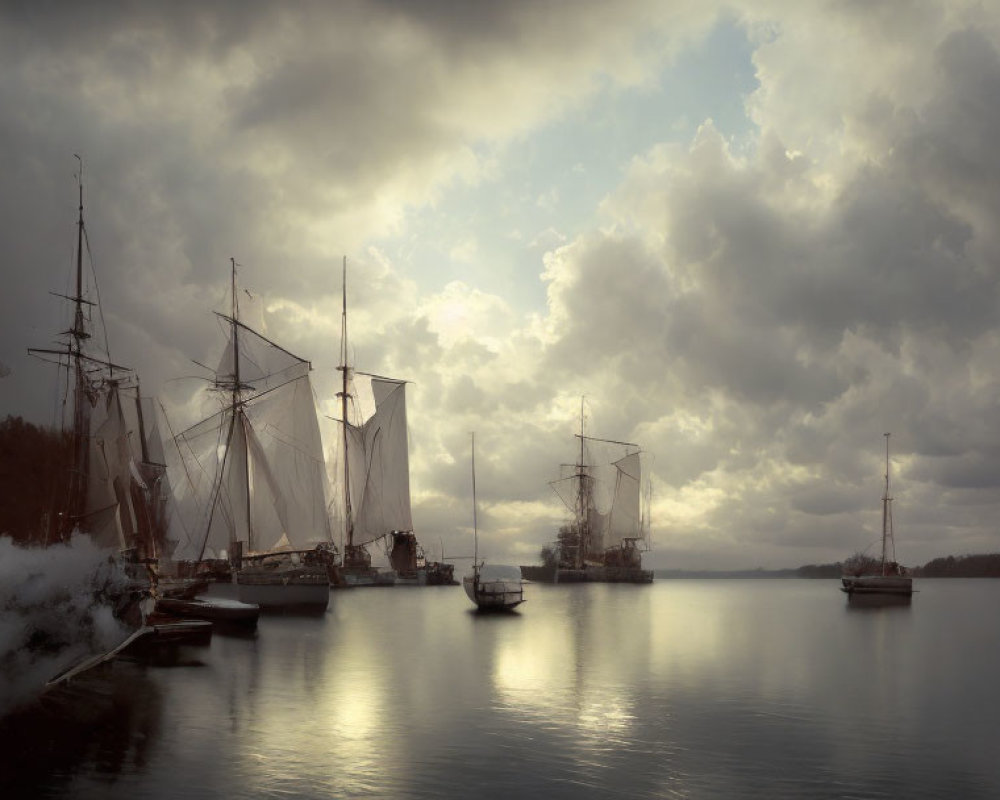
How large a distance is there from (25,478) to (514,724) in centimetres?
9039

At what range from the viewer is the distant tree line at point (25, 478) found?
91125mm

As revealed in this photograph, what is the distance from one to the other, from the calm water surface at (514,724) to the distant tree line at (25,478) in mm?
45577

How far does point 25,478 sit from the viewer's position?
3967 inches

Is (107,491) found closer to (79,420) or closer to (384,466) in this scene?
(79,420)

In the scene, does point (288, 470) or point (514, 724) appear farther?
point (288, 470)

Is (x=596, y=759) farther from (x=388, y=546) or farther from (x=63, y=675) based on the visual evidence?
(x=388, y=546)

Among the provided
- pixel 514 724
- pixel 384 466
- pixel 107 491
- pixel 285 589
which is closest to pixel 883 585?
A: pixel 384 466

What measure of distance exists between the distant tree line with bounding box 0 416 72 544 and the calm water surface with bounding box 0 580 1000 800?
45.6 metres

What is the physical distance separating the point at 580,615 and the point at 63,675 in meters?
65.1

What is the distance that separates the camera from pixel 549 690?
1481 inches

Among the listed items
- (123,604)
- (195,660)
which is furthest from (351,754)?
(195,660)

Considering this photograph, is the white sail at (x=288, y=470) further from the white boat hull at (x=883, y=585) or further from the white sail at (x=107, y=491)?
the white boat hull at (x=883, y=585)

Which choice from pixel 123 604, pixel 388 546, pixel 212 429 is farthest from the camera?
pixel 388 546

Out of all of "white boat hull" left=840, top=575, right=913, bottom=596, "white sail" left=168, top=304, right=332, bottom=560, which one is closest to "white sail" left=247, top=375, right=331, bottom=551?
"white sail" left=168, top=304, right=332, bottom=560
